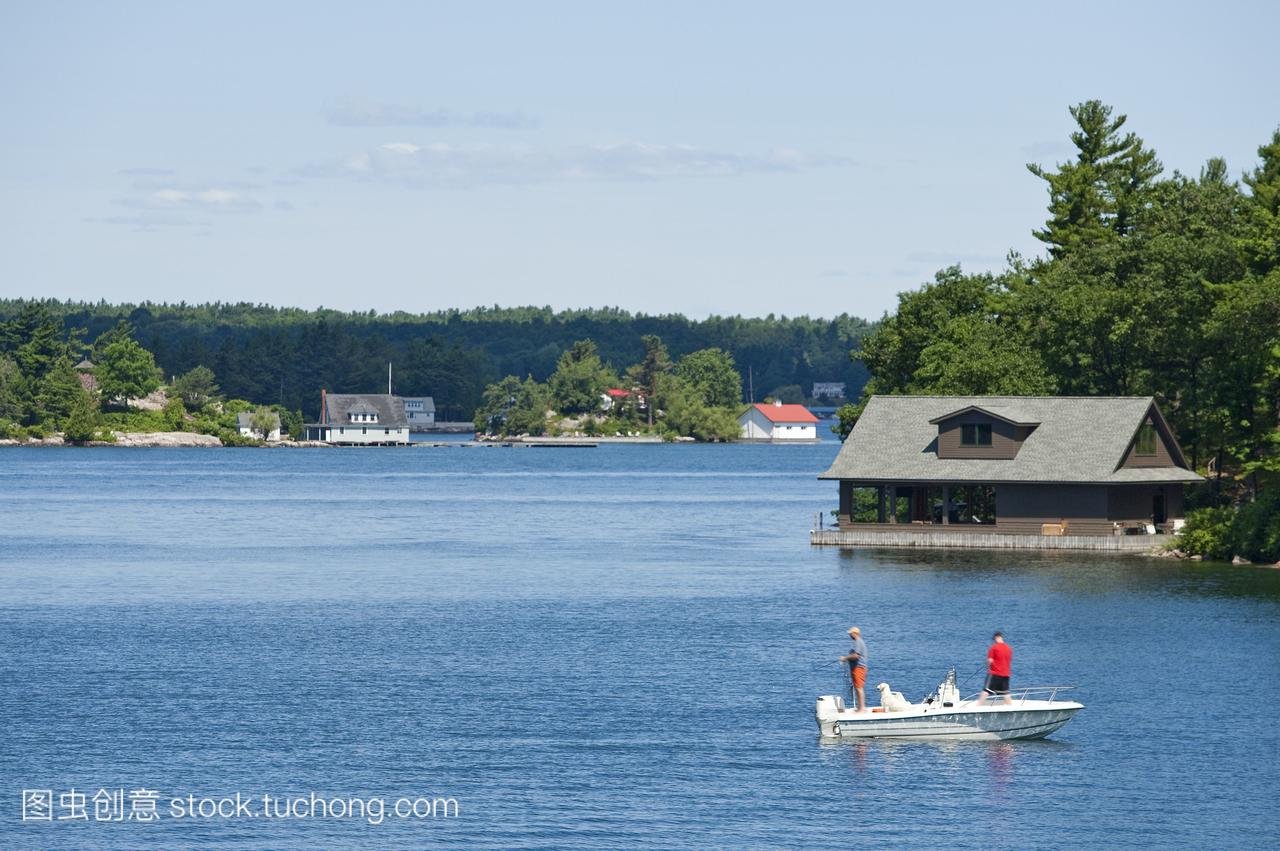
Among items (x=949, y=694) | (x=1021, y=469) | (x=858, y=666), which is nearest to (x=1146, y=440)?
(x=1021, y=469)

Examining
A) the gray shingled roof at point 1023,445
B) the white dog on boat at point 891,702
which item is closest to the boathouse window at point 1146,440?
the gray shingled roof at point 1023,445

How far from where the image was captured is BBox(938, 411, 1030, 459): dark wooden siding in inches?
3162

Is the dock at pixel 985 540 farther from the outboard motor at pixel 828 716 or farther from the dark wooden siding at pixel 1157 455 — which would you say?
the outboard motor at pixel 828 716

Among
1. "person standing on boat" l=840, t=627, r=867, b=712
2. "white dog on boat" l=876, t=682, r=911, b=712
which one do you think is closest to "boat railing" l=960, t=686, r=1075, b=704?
"white dog on boat" l=876, t=682, r=911, b=712

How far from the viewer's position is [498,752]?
3847 centimetres

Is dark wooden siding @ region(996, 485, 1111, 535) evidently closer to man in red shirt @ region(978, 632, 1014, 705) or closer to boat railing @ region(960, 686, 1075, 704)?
boat railing @ region(960, 686, 1075, 704)

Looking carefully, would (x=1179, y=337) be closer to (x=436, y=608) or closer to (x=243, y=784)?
(x=436, y=608)

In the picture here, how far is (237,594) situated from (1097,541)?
35.8 metres

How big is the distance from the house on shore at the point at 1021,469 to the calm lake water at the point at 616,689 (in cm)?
360

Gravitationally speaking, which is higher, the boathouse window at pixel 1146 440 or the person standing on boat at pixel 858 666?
the boathouse window at pixel 1146 440

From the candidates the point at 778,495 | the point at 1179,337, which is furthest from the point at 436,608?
the point at 778,495

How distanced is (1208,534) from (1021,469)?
327 inches

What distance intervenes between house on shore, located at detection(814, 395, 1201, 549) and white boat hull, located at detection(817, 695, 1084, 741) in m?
38.4

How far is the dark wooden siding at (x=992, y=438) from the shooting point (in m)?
80.3
